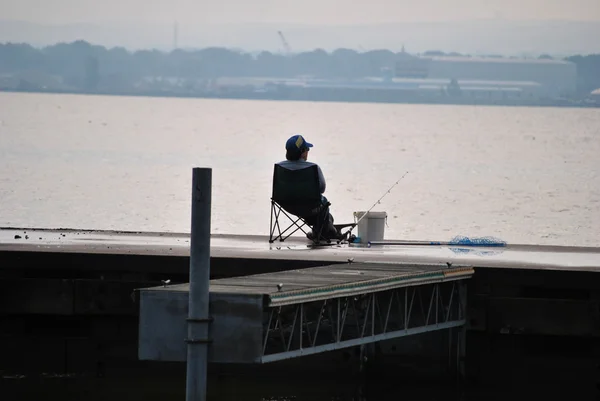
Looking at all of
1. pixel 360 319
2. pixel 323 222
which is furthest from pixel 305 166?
pixel 360 319

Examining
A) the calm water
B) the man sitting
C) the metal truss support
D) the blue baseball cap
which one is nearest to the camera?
the metal truss support

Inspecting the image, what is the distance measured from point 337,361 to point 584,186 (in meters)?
42.6

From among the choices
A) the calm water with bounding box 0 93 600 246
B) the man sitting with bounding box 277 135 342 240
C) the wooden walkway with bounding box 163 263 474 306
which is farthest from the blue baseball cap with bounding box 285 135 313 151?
the calm water with bounding box 0 93 600 246

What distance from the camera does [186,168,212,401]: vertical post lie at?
12484mm

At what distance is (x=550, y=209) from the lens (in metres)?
Result: 46.6

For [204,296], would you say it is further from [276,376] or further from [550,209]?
[550,209]

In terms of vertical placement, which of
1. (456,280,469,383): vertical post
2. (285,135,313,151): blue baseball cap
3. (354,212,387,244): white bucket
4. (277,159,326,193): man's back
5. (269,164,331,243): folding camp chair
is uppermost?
(285,135,313,151): blue baseball cap

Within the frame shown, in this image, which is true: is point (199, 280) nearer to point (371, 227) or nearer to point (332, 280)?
point (332, 280)

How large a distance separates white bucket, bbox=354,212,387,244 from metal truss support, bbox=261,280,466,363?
3.67 metres

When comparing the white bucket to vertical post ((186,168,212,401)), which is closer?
vertical post ((186,168,212,401))

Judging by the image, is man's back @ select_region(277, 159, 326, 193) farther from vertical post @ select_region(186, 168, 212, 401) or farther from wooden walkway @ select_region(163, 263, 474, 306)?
vertical post @ select_region(186, 168, 212, 401)

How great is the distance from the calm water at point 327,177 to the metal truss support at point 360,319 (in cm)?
1950

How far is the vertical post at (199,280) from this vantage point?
41.0ft

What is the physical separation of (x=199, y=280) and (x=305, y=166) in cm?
706
